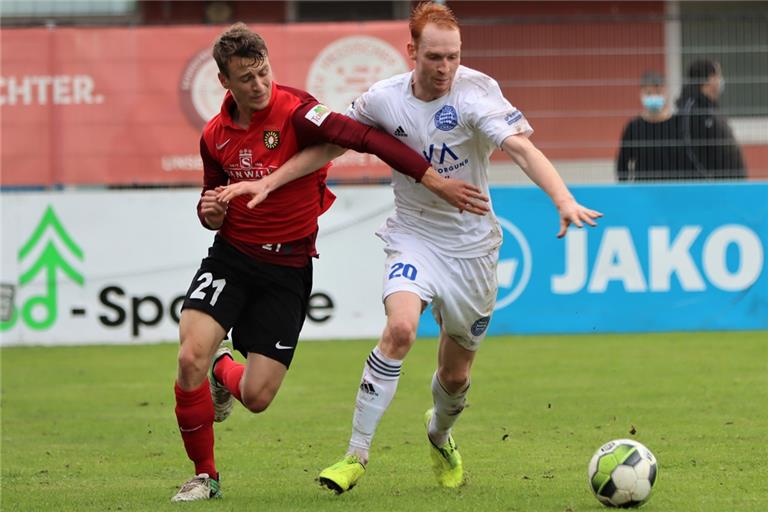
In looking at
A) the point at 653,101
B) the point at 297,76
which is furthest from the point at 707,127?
the point at 297,76

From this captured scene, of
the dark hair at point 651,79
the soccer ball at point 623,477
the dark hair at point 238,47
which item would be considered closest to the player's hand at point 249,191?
the dark hair at point 238,47

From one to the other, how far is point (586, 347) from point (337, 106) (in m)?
3.41

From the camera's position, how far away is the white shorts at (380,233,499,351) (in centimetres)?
698

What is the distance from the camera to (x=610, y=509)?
6.27m

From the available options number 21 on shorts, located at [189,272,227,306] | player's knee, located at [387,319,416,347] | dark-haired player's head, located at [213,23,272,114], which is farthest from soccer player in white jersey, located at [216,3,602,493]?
number 21 on shorts, located at [189,272,227,306]

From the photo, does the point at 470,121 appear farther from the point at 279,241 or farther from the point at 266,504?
the point at 266,504

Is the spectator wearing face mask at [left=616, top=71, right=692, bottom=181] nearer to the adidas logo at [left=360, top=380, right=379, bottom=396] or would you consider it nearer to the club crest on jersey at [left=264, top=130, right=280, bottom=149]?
the club crest on jersey at [left=264, top=130, right=280, bottom=149]

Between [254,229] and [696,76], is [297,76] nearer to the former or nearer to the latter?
[696,76]

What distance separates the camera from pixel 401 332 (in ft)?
21.8

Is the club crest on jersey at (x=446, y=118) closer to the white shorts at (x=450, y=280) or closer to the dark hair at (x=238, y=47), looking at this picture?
the white shorts at (x=450, y=280)

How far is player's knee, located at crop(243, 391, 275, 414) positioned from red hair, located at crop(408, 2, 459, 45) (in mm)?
1873

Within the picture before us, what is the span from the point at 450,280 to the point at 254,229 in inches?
39.3

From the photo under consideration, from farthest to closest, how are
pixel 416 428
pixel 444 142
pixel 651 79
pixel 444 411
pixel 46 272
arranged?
pixel 651 79 < pixel 46 272 < pixel 416 428 < pixel 444 411 < pixel 444 142

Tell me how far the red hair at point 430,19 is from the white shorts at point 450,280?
1013 mm
